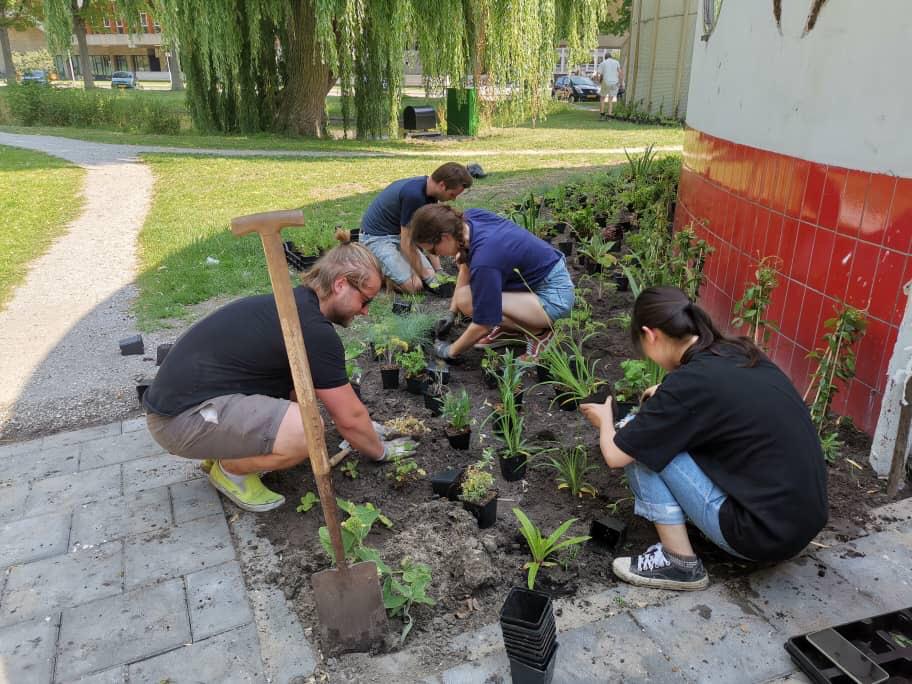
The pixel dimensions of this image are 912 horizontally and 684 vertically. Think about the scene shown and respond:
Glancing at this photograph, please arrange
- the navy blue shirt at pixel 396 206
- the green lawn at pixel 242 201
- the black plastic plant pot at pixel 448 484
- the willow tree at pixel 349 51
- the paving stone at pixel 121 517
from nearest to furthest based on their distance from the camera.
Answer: the paving stone at pixel 121 517
the black plastic plant pot at pixel 448 484
the navy blue shirt at pixel 396 206
the green lawn at pixel 242 201
the willow tree at pixel 349 51

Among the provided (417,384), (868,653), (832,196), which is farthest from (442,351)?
(868,653)

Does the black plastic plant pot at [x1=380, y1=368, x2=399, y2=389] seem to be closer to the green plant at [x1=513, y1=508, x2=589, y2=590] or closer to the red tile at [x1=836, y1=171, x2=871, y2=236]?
the green plant at [x1=513, y1=508, x2=589, y2=590]

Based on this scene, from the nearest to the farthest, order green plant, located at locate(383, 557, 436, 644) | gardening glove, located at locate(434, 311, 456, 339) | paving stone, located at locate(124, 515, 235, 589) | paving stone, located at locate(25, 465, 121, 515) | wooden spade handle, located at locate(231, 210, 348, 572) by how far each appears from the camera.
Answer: wooden spade handle, located at locate(231, 210, 348, 572), green plant, located at locate(383, 557, 436, 644), paving stone, located at locate(124, 515, 235, 589), paving stone, located at locate(25, 465, 121, 515), gardening glove, located at locate(434, 311, 456, 339)

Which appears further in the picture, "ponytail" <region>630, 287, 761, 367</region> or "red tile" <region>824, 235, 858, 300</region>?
"red tile" <region>824, 235, 858, 300</region>

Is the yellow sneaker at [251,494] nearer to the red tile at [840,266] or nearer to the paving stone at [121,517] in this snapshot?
the paving stone at [121,517]

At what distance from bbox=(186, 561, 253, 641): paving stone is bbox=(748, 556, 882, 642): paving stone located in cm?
184

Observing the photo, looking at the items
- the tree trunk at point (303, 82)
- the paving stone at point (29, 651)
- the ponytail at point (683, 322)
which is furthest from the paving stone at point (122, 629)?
the tree trunk at point (303, 82)

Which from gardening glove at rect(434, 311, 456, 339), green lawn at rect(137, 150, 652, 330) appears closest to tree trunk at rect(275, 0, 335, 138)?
green lawn at rect(137, 150, 652, 330)

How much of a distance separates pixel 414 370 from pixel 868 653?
2621mm

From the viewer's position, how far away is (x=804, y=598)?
2398 millimetres

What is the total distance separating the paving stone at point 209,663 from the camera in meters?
2.16

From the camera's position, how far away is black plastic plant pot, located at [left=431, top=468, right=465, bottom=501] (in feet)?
9.73

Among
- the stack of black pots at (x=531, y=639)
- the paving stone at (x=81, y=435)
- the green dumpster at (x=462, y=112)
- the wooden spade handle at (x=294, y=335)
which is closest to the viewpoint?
the stack of black pots at (x=531, y=639)

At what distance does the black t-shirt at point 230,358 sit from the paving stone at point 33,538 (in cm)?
66
